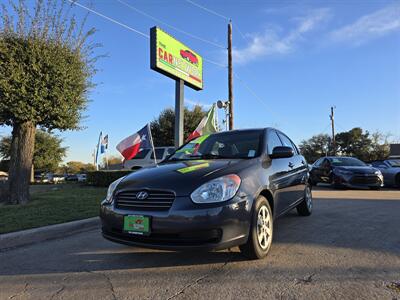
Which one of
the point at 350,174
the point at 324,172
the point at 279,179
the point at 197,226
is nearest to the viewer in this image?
the point at 197,226

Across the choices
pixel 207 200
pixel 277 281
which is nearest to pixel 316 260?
pixel 277 281

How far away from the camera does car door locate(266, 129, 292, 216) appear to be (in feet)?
14.6

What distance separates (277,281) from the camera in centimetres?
319

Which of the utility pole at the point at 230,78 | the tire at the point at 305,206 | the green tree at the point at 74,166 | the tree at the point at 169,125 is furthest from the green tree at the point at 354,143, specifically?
the green tree at the point at 74,166

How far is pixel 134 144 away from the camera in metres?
11.5

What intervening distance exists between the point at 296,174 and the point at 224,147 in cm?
150

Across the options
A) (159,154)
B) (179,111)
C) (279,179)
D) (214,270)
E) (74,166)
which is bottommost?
(214,270)

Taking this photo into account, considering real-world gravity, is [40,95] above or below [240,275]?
above

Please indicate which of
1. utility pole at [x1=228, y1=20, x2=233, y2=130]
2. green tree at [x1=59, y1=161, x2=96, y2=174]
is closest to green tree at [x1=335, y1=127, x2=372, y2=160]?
utility pole at [x1=228, y1=20, x2=233, y2=130]

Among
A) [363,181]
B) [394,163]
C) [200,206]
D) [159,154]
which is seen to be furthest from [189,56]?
[200,206]

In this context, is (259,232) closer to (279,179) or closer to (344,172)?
(279,179)

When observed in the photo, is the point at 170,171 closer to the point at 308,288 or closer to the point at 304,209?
the point at 308,288

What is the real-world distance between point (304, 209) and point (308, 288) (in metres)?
3.57

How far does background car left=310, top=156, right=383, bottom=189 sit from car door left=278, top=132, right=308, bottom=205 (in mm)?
7007
